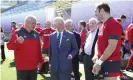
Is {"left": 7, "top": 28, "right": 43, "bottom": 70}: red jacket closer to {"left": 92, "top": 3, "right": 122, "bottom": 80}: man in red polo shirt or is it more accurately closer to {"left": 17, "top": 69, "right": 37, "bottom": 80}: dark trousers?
{"left": 17, "top": 69, "right": 37, "bottom": 80}: dark trousers

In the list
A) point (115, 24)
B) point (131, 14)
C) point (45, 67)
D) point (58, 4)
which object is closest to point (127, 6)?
→ point (131, 14)

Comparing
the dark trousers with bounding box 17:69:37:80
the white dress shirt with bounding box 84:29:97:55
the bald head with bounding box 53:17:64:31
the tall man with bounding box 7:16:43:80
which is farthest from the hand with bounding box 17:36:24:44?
the white dress shirt with bounding box 84:29:97:55

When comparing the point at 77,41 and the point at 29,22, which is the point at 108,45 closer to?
the point at 29,22

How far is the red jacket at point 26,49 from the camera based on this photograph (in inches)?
213

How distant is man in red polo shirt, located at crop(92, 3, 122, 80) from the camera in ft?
13.5

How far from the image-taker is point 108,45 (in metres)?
4.14

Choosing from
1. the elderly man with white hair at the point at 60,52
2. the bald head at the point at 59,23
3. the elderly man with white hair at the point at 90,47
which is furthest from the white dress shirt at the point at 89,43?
the bald head at the point at 59,23

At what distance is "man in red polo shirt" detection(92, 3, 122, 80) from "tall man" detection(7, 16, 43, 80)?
1.56 meters

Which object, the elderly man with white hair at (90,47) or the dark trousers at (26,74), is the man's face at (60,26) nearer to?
the elderly man with white hair at (90,47)

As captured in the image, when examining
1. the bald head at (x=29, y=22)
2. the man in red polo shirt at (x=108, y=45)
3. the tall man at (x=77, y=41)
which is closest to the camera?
the man in red polo shirt at (x=108, y=45)

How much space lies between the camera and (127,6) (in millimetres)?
12180

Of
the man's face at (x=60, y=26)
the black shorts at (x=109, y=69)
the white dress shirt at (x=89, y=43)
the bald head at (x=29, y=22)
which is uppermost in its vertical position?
the bald head at (x=29, y=22)

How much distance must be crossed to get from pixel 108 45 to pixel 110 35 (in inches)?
5.5

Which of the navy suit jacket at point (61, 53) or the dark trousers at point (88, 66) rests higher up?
the navy suit jacket at point (61, 53)
